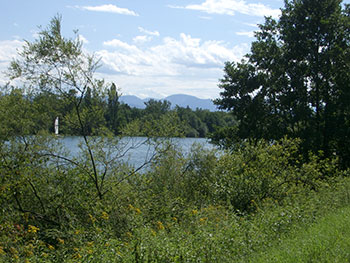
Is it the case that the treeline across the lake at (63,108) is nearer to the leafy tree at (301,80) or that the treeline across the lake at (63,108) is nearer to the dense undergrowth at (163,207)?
the dense undergrowth at (163,207)

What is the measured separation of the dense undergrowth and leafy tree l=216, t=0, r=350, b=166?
31.9 ft

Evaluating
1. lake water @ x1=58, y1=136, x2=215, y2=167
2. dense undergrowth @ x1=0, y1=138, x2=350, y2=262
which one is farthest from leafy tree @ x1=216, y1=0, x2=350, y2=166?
lake water @ x1=58, y1=136, x2=215, y2=167

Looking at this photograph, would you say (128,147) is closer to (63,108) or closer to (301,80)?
(63,108)

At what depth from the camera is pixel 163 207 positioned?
1098 cm

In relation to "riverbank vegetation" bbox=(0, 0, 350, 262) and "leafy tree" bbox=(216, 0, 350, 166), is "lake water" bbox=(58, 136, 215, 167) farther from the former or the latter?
"leafy tree" bbox=(216, 0, 350, 166)

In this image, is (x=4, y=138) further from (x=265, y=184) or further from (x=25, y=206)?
(x=265, y=184)

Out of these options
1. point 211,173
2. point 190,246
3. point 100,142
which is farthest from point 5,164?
point 211,173

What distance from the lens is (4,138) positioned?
11.1 m

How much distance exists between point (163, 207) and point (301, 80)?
60.1 feet

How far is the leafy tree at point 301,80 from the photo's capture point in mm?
25000

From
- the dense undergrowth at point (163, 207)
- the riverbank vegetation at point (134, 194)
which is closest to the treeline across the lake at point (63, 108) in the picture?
the riverbank vegetation at point (134, 194)

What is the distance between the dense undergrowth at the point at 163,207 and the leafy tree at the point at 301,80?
9735 millimetres

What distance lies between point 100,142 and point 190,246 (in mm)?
5701

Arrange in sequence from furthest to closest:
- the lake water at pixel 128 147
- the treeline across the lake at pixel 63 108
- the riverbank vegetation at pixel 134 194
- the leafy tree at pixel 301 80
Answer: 1. the leafy tree at pixel 301 80
2. the lake water at pixel 128 147
3. the treeline across the lake at pixel 63 108
4. the riverbank vegetation at pixel 134 194
